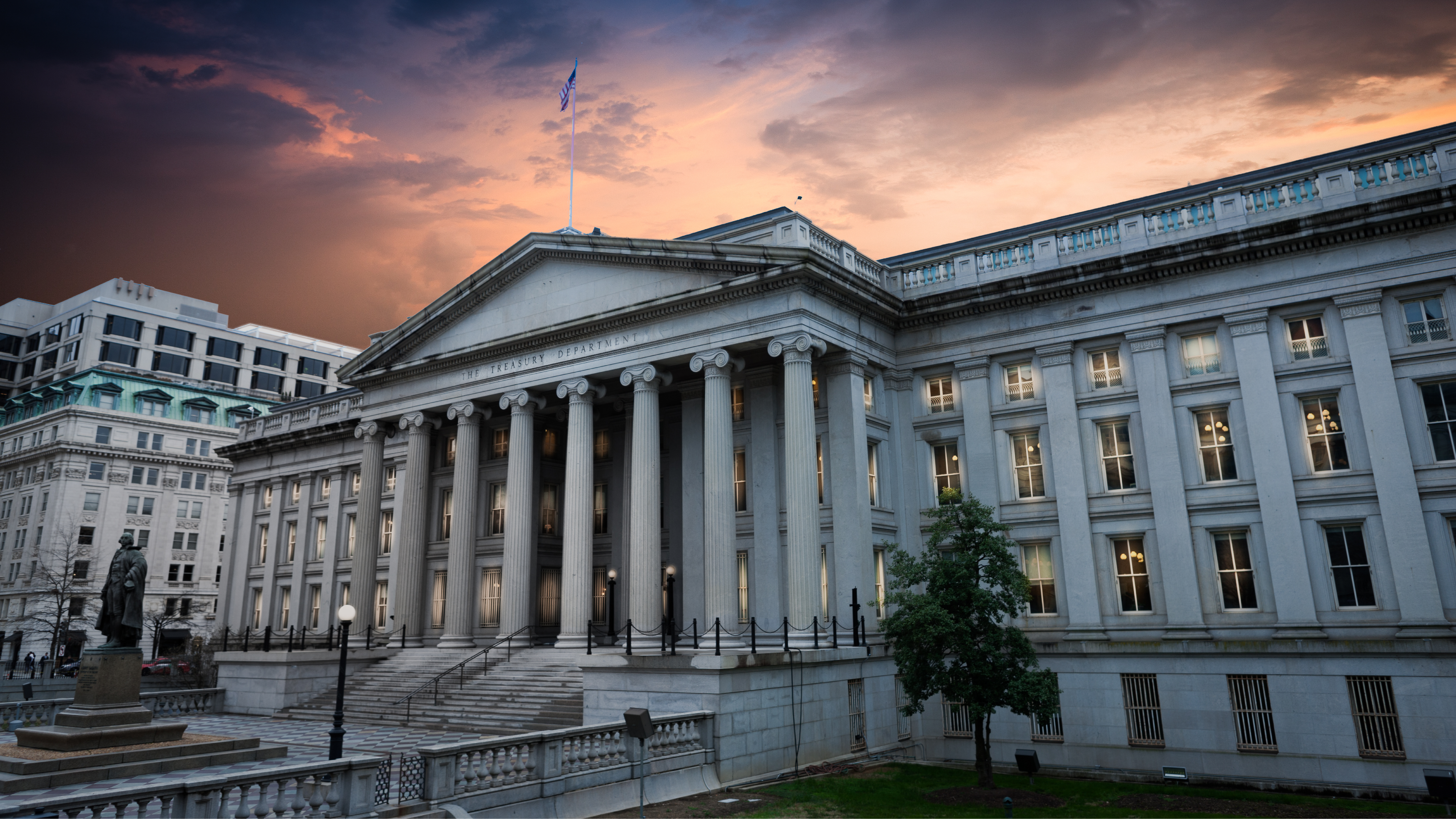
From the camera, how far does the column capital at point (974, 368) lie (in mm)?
29859

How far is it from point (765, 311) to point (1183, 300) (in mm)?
12705

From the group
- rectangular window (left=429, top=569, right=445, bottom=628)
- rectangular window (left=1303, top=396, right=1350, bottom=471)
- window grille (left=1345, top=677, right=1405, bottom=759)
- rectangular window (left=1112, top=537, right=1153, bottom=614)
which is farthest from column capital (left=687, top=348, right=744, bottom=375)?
window grille (left=1345, top=677, right=1405, bottom=759)

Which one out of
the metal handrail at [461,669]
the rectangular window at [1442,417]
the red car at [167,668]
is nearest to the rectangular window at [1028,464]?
the rectangular window at [1442,417]

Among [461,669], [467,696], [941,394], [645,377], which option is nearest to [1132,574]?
[941,394]

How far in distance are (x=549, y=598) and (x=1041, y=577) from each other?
66.0 feet

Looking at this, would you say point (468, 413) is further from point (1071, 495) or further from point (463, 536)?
point (1071, 495)

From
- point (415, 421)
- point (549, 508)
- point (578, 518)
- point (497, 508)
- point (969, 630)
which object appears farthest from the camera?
point (497, 508)

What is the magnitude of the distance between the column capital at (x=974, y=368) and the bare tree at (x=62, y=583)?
234 feet

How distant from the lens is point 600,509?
122 feet

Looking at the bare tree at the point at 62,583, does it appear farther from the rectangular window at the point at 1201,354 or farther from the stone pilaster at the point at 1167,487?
the rectangular window at the point at 1201,354

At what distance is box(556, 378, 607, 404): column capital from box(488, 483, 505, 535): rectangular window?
28.9 ft

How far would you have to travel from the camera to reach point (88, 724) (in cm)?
1773

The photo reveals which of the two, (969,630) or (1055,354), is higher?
(1055,354)

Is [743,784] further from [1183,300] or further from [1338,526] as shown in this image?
[1183,300]
